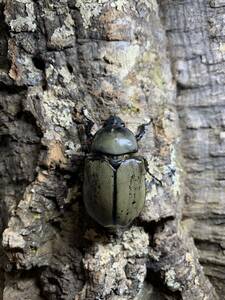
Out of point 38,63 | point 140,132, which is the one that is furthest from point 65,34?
point 140,132

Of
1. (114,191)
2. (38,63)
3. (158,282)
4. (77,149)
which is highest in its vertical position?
(38,63)

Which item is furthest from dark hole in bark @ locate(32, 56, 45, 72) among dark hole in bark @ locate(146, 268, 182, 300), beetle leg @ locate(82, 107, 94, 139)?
dark hole in bark @ locate(146, 268, 182, 300)

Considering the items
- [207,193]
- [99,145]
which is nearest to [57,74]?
[99,145]

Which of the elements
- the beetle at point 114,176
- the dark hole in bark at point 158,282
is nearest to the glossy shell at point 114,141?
the beetle at point 114,176

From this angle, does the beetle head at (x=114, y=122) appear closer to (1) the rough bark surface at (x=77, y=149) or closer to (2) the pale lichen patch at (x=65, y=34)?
(1) the rough bark surface at (x=77, y=149)

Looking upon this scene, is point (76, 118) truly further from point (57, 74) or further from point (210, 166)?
point (210, 166)

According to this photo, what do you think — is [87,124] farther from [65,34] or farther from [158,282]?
[158,282]

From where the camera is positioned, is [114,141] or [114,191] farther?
[114,141]
